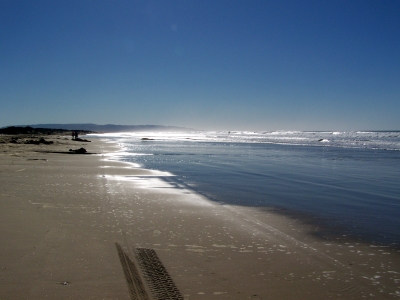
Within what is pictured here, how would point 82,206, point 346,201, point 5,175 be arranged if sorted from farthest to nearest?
point 5,175
point 346,201
point 82,206

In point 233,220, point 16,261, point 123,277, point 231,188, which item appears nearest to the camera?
point 123,277

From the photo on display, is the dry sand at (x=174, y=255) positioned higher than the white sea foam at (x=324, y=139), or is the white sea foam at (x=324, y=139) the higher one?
the white sea foam at (x=324, y=139)

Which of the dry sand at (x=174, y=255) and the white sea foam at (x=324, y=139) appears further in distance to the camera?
the white sea foam at (x=324, y=139)

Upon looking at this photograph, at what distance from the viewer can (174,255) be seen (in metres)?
5.89

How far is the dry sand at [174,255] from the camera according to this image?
4654mm

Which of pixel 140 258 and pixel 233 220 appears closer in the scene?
pixel 140 258

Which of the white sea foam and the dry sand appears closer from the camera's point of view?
the dry sand

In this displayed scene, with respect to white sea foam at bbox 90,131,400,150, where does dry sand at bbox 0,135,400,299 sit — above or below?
below

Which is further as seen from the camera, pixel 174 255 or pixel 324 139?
pixel 324 139

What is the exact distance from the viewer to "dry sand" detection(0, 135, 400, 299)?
15.3 ft

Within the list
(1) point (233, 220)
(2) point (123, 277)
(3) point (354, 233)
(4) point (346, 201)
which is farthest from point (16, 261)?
(4) point (346, 201)

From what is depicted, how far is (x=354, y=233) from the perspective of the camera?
24.2ft

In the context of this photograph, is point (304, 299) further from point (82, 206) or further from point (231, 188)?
point (231, 188)

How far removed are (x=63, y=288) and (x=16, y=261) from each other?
130 cm
